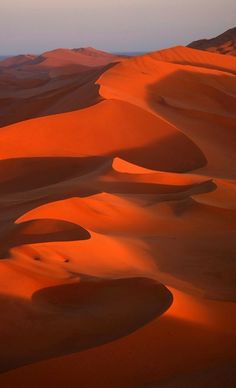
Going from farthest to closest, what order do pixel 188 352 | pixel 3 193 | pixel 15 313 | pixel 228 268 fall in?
pixel 3 193
pixel 228 268
pixel 15 313
pixel 188 352

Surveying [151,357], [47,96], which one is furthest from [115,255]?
[47,96]

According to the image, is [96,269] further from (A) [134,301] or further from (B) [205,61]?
(B) [205,61]

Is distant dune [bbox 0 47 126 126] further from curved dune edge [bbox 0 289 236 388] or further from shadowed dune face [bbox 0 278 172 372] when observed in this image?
curved dune edge [bbox 0 289 236 388]

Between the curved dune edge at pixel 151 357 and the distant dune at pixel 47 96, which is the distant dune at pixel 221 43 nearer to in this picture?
the distant dune at pixel 47 96

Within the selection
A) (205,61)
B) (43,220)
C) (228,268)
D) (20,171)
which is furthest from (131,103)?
(205,61)

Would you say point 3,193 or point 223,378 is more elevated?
point 223,378
